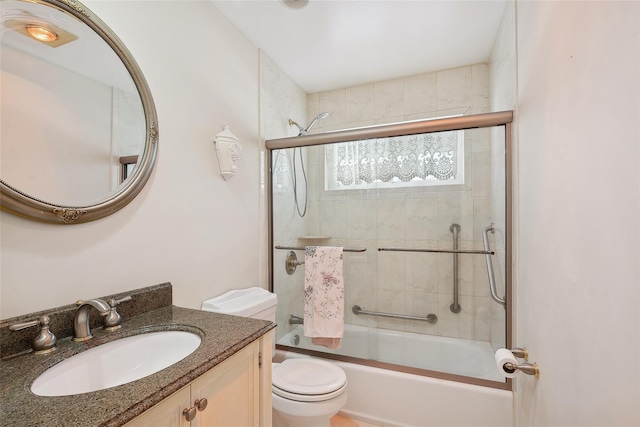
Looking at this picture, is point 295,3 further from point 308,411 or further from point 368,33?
point 308,411

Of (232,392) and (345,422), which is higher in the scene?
(232,392)

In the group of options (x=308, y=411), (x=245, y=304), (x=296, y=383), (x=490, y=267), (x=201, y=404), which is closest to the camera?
(x=201, y=404)

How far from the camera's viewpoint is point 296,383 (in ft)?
5.00

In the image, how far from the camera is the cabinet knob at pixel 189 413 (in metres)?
0.75

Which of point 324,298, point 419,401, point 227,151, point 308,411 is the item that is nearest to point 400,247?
point 324,298

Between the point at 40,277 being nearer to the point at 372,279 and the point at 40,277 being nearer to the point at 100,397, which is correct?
the point at 100,397

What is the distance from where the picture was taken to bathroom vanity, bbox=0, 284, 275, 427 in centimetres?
59

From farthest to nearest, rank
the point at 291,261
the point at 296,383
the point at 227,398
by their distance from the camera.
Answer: the point at 291,261, the point at 296,383, the point at 227,398

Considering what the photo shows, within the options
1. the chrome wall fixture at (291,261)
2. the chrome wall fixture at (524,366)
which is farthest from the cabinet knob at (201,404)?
the chrome wall fixture at (291,261)

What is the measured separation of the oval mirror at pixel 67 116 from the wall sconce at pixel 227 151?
0.45 meters

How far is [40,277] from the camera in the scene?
90 centimetres

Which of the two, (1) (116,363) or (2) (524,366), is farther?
(2) (524,366)

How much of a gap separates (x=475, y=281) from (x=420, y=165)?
3.19 feet

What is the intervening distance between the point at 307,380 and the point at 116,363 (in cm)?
98
